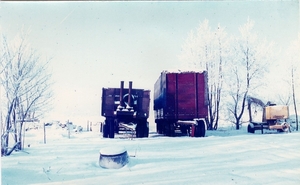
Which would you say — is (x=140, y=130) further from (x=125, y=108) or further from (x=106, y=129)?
(x=106, y=129)

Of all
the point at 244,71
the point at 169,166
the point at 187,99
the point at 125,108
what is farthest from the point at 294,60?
the point at 244,71

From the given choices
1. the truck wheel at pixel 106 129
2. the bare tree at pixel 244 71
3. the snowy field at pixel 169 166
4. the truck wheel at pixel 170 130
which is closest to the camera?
the snowy field at pixel 169 166

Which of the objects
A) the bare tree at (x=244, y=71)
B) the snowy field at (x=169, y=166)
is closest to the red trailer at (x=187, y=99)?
the snowy field at (x=169, y=166)

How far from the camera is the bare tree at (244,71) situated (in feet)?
43.7

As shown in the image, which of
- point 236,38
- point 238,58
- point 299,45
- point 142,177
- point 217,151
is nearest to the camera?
point 142,177

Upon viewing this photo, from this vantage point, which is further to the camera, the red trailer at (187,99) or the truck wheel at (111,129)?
the truck wheel at (111,129)

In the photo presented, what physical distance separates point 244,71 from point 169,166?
11.6m

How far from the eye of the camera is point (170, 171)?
18.6 feet

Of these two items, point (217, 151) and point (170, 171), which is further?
point (217, 151)

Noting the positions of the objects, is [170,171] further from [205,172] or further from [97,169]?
[97,169]

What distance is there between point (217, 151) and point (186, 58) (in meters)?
6.09

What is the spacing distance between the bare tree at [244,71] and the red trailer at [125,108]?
20.2ft

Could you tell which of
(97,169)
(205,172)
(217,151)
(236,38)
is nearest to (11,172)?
(97,169)

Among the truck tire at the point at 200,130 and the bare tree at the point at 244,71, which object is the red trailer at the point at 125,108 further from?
the bare tree at the point at 244,71
